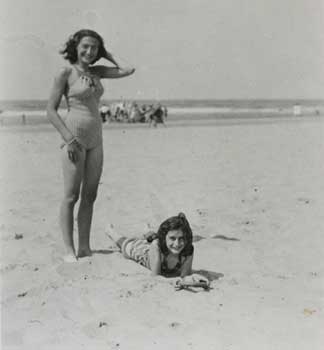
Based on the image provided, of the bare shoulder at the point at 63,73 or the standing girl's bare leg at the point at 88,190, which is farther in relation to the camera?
the standing girl's bare leg at the point at 88,190

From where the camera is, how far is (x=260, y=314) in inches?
127

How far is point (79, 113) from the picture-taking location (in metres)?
4.07

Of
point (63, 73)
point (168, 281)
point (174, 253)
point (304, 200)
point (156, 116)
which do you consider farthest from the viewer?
point (156, 116)

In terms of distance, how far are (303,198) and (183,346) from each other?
401cm

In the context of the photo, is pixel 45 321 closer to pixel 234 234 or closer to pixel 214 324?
pixel 214 324

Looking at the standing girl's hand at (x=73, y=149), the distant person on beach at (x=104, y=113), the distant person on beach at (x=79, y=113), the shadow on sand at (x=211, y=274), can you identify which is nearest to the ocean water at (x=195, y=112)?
the distant person on beach at (x=104, y=113)

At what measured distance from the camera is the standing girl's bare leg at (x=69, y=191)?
13.4 ft

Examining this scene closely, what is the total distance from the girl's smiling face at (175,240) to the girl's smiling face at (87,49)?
147cm

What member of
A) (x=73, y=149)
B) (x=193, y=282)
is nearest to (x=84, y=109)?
(x=73, y=149)

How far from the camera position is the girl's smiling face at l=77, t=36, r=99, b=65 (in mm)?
3980

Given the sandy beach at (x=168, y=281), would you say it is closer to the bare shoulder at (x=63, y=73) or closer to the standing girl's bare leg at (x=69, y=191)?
the standing girl's bare leg at (x=69, y=191)

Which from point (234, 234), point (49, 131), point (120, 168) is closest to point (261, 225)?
point (234, 234)

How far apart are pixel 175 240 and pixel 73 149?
105 centimetres

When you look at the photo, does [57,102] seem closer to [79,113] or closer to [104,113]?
[79,113]
